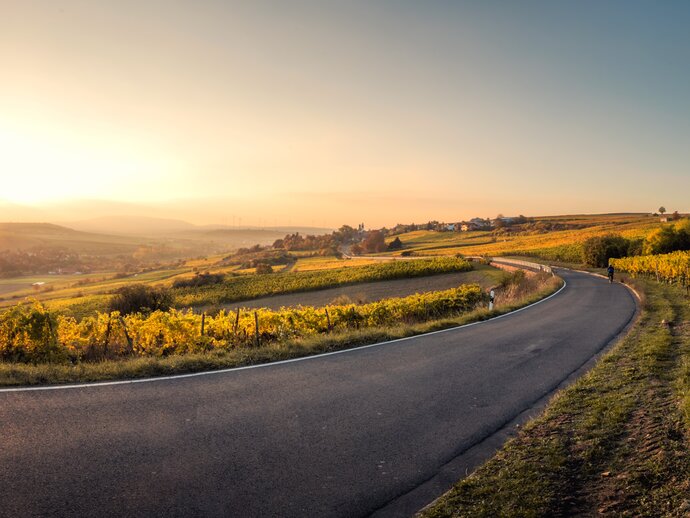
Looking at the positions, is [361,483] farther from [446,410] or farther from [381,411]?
[446,410]

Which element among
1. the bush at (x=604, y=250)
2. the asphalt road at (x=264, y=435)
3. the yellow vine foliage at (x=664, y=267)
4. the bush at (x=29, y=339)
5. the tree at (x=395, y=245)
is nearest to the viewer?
the asphalt road at (x=264, y=435)

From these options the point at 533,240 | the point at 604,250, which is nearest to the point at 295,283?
the point at 604,250

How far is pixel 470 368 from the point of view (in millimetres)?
10055

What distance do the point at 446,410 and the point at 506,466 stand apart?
2.02 meters

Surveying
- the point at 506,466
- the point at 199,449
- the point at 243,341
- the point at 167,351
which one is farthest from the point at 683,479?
the point at 167,351

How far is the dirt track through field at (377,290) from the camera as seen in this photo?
143 feet

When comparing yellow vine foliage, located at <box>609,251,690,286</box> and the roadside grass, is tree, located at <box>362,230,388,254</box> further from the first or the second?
the roadside grass

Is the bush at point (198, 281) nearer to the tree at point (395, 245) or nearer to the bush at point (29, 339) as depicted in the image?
the bush at point (29, 339)

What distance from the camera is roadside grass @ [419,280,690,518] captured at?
4.43 metres

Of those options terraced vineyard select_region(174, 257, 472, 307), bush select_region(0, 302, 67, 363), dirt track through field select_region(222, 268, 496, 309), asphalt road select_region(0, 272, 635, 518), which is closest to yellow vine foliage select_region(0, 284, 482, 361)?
bush select_region(0, 302, 67, 363)

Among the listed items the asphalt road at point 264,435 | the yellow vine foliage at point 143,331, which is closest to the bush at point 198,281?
the yellow vine foliage at point 143,331

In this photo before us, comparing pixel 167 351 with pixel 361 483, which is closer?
pixel 361 483

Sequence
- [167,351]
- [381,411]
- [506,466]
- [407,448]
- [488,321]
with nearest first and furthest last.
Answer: [506,466] < [407,448] < [381,411] < [167,351] < [488,321]

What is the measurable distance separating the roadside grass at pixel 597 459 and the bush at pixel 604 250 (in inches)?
2040
